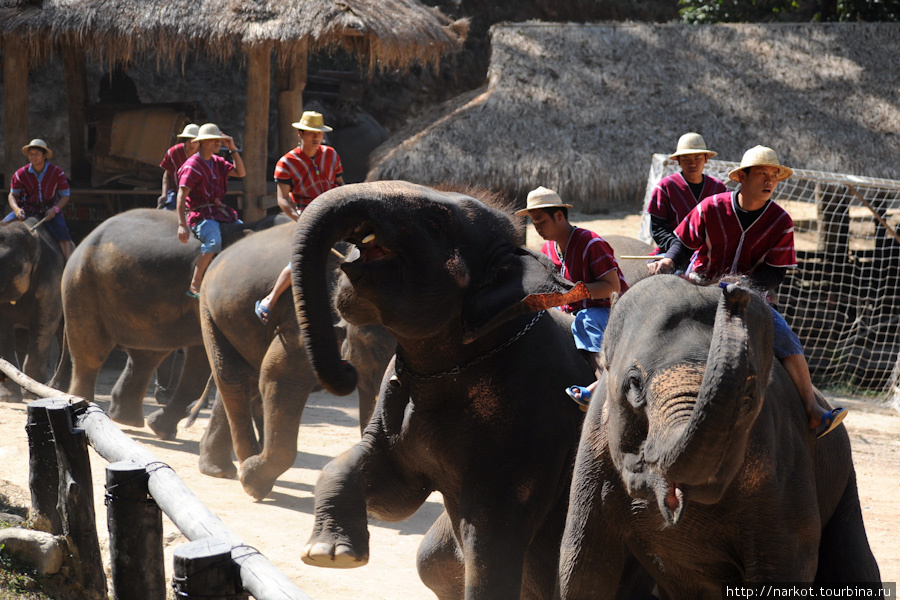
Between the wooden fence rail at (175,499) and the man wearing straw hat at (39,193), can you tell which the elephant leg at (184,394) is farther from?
the wooden fence rail at (175,499)

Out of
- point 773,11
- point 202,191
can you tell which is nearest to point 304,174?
point 202,191

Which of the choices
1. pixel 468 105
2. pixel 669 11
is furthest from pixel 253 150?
pixel 669 11

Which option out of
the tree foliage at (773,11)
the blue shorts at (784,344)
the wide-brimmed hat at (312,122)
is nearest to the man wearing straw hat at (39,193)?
the wide-brimmed hat at (312,122)

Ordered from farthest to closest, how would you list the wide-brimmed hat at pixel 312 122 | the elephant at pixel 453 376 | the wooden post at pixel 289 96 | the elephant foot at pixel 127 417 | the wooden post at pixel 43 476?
the wooden post at pixel 289 96 → the elephant foot at pixel 127 417 → the wide-brimmed hat at pixel 312 122 → the wooden post at pixel 43 476 → the elephant at pixel 453 376

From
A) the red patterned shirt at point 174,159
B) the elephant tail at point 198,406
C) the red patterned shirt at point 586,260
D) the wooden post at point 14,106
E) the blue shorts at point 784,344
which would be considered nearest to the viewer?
the blue shorts at point 784,344

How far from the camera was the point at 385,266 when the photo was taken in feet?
10.6

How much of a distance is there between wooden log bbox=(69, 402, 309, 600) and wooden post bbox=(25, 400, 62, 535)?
0.74ft

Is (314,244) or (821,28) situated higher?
(821,28)

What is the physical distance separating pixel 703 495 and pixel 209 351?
462cm

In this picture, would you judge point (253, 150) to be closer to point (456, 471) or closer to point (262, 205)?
point (262, 205)

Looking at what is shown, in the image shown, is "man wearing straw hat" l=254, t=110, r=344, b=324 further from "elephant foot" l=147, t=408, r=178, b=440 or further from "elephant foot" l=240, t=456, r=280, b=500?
"elephant foot" l=147, t=408, r=178, b=440

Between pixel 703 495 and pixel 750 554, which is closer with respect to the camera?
pixel 703 495

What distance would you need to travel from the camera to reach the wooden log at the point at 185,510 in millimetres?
2402

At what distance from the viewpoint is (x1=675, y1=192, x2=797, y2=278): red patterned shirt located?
3.31 metres
